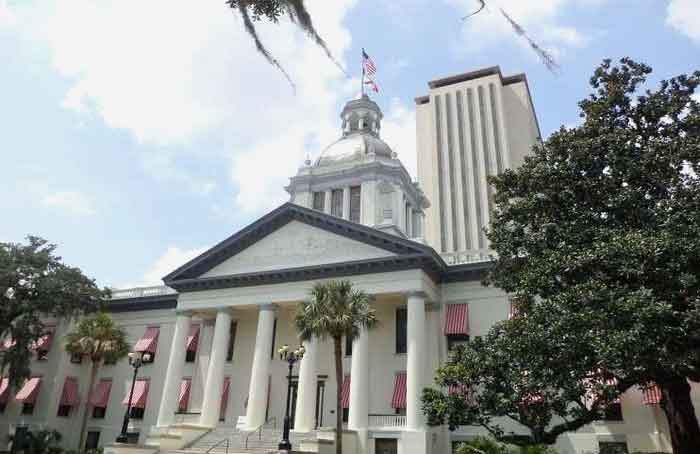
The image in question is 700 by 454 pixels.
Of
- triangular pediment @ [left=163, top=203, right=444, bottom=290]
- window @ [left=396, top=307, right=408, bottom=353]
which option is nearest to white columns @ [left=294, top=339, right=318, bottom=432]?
triangular pediment @ [left=163, top=203, right=444, bottom=290]

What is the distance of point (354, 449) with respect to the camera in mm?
25469

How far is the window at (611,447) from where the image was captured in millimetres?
Answer: 24203

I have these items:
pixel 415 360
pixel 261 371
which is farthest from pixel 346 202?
pixel 415 360

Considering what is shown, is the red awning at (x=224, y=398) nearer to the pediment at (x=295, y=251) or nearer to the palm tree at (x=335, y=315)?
the pediment at (x=295, y=251)

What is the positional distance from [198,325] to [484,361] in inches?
864

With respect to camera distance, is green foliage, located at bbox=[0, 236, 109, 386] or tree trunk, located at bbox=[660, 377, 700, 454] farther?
green foliage, located at bbox=[0, 236, 109, 386]

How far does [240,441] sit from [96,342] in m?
12.2

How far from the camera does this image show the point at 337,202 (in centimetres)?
4488

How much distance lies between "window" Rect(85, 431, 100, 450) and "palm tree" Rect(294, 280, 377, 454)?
2041 cm

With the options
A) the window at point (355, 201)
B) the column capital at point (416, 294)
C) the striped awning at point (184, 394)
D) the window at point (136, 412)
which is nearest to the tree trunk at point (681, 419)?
the column capital at point (416, 294)

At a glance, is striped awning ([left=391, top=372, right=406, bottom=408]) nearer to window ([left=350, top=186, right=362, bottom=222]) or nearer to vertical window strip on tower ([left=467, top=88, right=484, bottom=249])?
window ([left=350, top=186, right=362, bottom=222])

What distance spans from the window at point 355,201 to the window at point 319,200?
8.24 feet

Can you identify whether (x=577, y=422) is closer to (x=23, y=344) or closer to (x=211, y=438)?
(x=211, y=438)

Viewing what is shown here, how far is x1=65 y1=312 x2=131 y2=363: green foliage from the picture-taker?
32.7 meters
